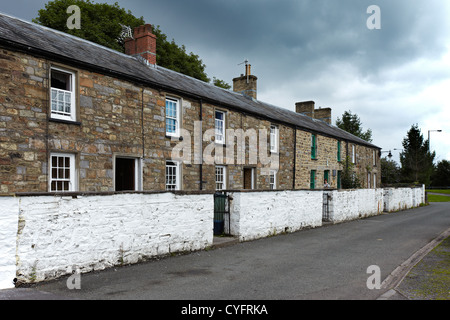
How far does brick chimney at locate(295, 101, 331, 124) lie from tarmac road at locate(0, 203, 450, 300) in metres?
22.3

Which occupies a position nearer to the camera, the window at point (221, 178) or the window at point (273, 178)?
the window at point (221, 178)

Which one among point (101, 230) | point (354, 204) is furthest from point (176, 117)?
point (354, 204)

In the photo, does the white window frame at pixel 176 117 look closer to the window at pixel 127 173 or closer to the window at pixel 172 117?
the window at pixel 172 117

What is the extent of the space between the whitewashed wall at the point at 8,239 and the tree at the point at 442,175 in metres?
76.0

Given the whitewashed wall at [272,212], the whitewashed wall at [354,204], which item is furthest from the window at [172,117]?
the whitewashed wall at [354,204]

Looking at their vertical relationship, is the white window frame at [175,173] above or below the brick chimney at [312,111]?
below

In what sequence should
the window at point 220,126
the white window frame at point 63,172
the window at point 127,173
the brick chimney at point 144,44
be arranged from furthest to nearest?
the window at point 220,126
the brick chimney at point 144,44
the window at point 127,173
the white window frame at point 63,172

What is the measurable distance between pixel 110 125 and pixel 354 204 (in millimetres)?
13110

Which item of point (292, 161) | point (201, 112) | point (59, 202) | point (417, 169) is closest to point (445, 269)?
point (59, 202)

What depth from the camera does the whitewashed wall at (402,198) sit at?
24.1 meters

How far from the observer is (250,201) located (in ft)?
37.5

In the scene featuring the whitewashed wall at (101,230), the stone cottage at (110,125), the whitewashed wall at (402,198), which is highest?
the stone cottage at (110,125)

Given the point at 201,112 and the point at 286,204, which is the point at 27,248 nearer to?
the point at 286,204

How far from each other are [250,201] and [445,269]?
553cm
